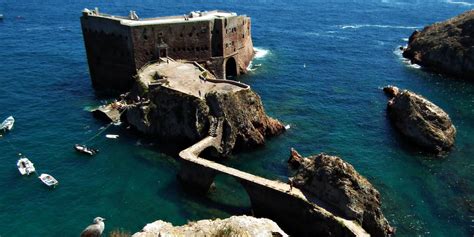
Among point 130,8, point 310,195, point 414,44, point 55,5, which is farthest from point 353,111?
point 55,5

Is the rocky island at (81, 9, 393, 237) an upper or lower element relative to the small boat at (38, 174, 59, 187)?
upper

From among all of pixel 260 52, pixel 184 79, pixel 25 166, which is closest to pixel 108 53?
pixel 184 79

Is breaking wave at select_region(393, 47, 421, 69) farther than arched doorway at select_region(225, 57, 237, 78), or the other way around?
breaking wave at select_region(393, 47, 421, 69)

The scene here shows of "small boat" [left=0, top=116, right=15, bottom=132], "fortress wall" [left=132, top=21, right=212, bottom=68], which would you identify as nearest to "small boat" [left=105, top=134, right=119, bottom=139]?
"small boat" [left=0, top=116, right=15, bottom=132]

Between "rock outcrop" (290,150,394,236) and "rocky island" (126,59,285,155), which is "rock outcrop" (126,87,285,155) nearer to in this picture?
"rocky island" (126,59,285,155)

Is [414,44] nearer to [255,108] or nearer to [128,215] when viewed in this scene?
[255,108]
